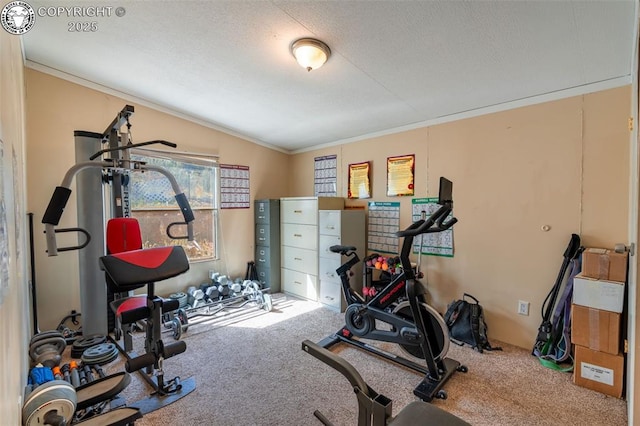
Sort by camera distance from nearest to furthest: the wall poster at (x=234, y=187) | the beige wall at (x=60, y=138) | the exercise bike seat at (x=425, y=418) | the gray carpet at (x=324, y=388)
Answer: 1. the exercise bike seat at (x=425, y=418)
2. the gray carpet at (x=324, y=388)
3. the beige wall at (x=60, y=138)
4. the wall poster at (x=234, y=187)

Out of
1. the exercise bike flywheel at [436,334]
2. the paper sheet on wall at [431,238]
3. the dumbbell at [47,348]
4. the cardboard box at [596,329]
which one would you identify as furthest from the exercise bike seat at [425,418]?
the dumbbell at [47,348]

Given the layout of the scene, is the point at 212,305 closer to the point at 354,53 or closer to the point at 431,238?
the point at 431,238

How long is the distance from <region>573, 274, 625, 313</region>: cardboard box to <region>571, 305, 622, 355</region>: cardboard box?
38 mm

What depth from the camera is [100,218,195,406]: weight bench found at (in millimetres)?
1807

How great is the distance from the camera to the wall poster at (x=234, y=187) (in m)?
4.16

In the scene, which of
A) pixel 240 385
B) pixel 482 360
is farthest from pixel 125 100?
pixel 482 360

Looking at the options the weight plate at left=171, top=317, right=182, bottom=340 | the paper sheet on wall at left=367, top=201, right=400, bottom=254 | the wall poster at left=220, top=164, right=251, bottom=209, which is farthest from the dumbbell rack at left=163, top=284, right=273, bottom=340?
the paper sheet on wall at left=367, top=201, right=400, bottom=254

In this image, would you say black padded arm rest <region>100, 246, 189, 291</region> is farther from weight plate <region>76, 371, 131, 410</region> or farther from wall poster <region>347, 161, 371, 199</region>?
wall poster <region>347, 161, 371, 199</region>

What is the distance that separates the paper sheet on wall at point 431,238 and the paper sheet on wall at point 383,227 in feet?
0.84

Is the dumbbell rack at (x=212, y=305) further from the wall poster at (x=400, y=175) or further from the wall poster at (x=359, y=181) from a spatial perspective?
the wall poster at (x=400, y=175)

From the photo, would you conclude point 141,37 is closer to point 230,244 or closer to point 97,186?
point 97,186

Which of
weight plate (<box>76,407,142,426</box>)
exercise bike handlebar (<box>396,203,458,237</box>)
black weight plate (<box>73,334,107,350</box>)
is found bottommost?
black weight plate (<box>73,334,107,350</box>)

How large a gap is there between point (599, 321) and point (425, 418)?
1.88m

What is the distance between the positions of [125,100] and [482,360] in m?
4.57
